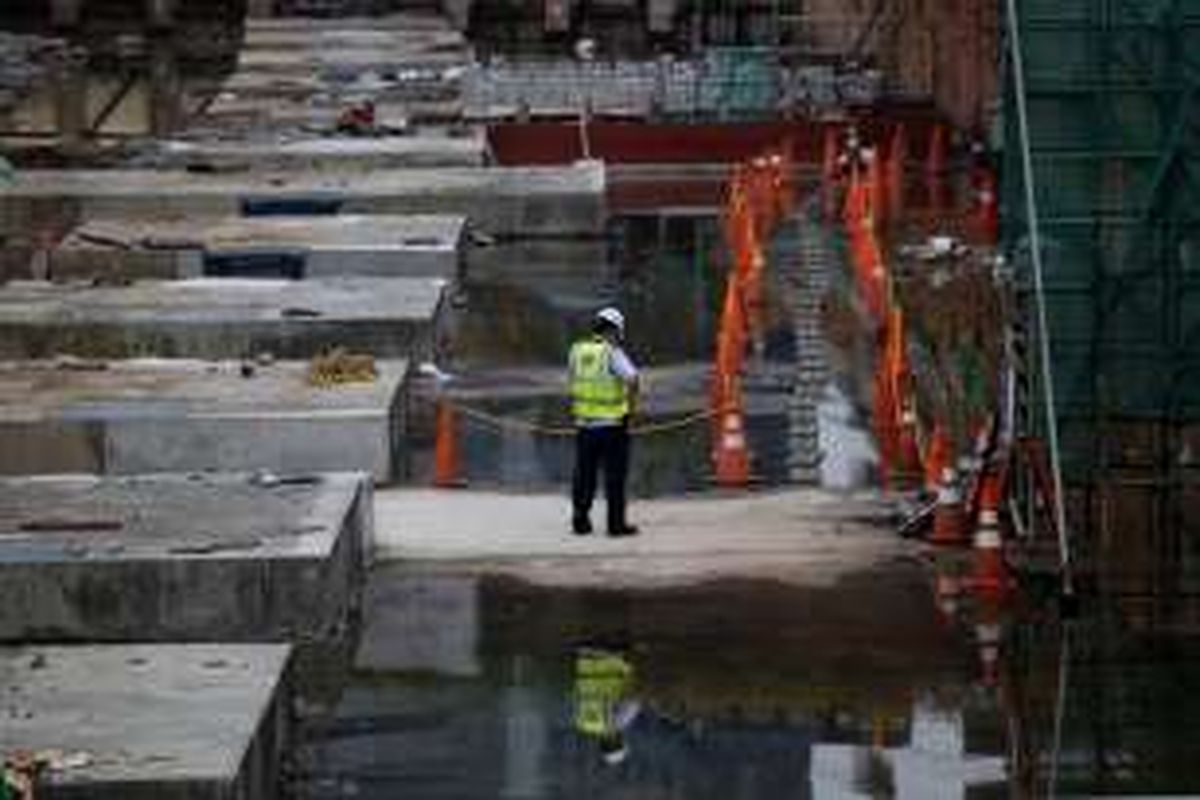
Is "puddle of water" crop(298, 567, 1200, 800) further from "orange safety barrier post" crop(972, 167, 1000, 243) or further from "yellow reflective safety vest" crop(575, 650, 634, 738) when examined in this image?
"orange safety barrier post" crop(972, 167, 1000, 243)

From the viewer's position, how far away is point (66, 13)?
71812mm

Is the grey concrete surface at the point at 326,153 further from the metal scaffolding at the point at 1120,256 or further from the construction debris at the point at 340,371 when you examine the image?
the metal scaffolding at the point at 1120,256

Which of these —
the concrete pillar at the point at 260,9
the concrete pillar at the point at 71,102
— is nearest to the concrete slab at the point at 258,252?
the concrete pillar at the point at 71,102

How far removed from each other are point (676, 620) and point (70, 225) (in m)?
20.8

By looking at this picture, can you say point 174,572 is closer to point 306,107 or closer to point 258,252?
point 258,252

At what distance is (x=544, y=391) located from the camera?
2708 cm

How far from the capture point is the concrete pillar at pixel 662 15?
67500 mm

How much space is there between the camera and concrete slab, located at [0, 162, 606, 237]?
3712 centimetres

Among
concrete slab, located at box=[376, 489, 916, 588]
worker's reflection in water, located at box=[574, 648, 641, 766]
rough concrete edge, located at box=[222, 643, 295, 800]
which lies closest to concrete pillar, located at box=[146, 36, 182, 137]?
concrete slab, located at box=[376, 489, 916, 588]

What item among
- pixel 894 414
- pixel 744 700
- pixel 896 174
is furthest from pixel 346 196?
pixel 744 700

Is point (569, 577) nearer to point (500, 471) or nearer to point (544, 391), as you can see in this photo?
point (500, 471)

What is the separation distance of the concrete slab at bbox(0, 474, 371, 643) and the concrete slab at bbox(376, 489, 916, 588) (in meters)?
1.53

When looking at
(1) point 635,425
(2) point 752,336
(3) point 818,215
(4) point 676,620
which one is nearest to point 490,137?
(3) point 818,215

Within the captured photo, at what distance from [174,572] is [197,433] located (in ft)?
16.6
